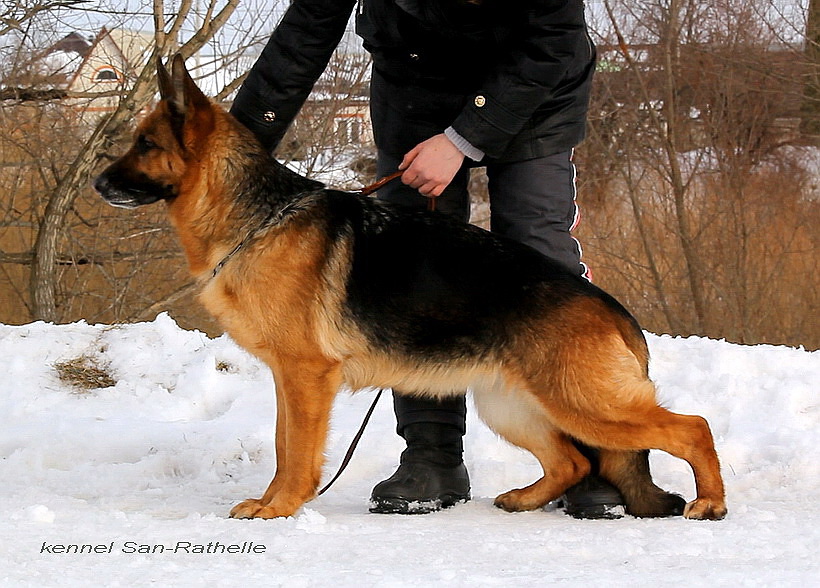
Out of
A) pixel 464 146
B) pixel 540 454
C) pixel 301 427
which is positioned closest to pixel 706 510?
pixel 540 454

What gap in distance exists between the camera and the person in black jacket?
137 inches

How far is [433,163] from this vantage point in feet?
11.7

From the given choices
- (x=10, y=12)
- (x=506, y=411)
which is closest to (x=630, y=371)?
(x=506, y=411)

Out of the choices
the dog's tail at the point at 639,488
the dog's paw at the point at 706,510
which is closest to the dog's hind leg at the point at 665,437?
the dog's paw at the point at 706,510

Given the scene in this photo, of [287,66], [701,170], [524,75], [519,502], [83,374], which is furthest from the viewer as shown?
[701,170]

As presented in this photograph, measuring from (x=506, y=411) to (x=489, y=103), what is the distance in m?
1.16

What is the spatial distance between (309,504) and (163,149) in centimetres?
146

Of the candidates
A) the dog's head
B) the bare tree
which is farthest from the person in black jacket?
the bare tree

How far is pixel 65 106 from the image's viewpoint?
877 centimetres

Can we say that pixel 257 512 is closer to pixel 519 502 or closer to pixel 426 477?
pixel 426 477

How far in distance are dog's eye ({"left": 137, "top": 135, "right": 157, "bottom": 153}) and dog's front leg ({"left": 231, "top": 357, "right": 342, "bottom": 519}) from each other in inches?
35.2

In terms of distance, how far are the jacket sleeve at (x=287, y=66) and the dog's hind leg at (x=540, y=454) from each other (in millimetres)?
1377

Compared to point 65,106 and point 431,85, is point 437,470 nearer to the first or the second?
point 431,85

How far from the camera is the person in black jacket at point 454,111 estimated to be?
3490 millimetres
